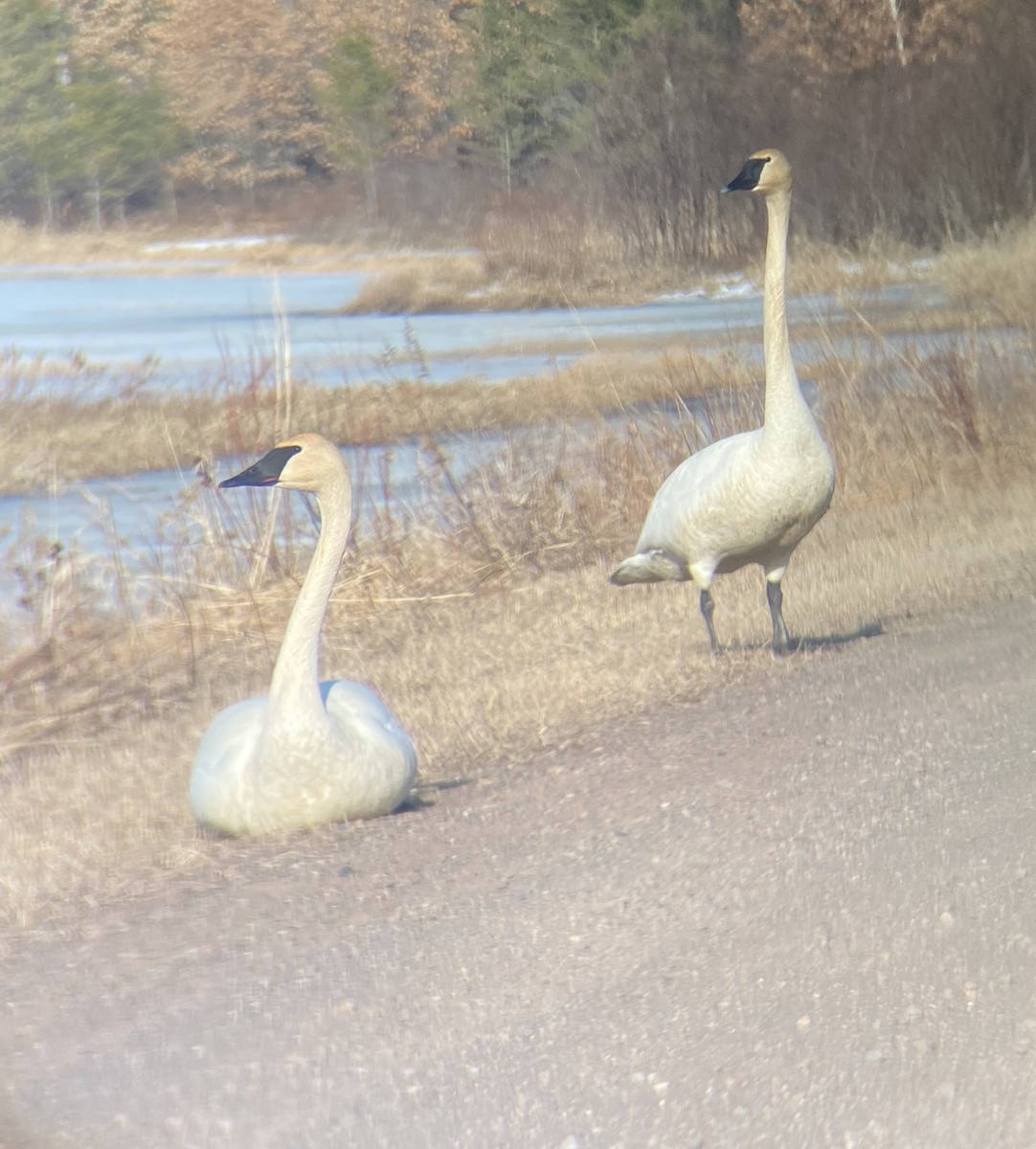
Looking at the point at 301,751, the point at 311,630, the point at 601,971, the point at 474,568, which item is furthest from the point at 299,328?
the point at 601,971

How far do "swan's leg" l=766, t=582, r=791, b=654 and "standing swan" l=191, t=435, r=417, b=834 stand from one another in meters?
1.90

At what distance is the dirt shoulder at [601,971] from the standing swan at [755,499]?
1.04 m

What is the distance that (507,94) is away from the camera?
15859mm

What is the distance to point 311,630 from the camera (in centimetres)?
499

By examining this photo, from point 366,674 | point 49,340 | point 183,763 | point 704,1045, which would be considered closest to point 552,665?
point 366,674

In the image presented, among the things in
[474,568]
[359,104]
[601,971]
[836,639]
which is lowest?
[474,568]

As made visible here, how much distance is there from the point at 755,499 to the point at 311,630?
70.6 inches

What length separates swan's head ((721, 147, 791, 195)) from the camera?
7223mm

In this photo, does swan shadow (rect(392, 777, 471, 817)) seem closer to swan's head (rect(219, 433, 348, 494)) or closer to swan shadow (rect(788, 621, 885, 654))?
swan's head (rect(219, 433, 348, 494))

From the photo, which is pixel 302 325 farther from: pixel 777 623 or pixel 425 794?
pixel 425 794

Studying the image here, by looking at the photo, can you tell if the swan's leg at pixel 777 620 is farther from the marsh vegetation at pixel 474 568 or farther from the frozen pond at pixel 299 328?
the frozen pond at pixel 299 328

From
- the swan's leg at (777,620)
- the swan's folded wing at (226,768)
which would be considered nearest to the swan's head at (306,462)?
the swan's folded wing at (226,768)

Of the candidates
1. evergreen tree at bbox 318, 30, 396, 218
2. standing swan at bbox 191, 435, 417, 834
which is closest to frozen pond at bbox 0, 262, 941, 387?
evergreen tree at bbox 318, 30, 396, 218

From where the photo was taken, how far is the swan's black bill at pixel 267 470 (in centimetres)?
509
